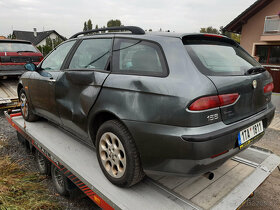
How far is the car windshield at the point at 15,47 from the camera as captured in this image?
21.3ft

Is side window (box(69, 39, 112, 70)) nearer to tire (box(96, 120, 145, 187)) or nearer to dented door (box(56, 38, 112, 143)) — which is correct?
dented door (box(56, 38, 112, 143))

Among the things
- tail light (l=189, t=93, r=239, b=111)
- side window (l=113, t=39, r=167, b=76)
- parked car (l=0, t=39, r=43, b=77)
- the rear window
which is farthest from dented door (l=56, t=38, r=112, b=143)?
parked car (l=0, t=39, r=43, b=77)

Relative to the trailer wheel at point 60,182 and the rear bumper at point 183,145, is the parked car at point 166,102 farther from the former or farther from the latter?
the trailer wheel at point 60,182

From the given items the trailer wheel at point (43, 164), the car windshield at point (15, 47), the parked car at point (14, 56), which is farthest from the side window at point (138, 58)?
the car windshield at point (15, 47)

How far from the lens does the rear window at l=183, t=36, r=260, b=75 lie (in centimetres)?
185

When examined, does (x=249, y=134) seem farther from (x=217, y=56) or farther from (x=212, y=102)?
(x=217, y=56)

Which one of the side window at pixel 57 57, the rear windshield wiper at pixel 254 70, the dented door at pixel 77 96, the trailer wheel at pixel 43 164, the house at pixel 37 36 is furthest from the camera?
the house at pixel 37 36

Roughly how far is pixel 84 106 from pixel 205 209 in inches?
60.3

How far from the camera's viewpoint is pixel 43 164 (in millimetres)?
3363

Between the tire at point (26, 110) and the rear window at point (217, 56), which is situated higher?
the rear window at point (217, 56)

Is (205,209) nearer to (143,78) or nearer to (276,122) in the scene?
(143,78)

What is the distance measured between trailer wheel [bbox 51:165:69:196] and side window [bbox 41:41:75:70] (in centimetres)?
139

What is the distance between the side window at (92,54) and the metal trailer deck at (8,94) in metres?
3.58

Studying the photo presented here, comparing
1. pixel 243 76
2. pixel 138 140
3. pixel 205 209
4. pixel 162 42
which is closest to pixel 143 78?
pixel 162 42
